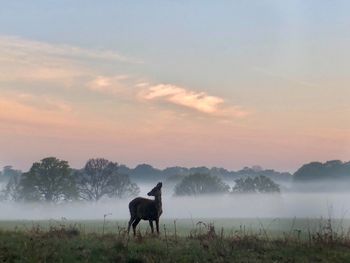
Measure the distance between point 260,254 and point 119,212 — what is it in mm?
84443

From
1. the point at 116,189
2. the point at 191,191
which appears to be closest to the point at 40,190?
the point at 116,189

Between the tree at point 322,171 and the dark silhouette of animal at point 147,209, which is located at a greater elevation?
the tree at point 322,171

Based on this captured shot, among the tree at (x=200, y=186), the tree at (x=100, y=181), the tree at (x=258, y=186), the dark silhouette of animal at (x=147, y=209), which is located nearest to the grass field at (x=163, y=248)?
the dark silhouette of animal at (x=147, y=209)

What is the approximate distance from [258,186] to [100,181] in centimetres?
3579

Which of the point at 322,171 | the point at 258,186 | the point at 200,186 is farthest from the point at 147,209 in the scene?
the point at 322,171

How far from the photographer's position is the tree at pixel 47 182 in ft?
285

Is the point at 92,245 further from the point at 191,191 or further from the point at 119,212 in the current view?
the point at 191,191

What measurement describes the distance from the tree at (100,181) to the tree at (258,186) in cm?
2622

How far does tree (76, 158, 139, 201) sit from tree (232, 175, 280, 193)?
26.2m

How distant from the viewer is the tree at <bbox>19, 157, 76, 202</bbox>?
3418 inches

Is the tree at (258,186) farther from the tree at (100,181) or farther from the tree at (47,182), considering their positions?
the tree at (47,182)

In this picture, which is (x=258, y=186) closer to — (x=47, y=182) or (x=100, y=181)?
(x=100, y=181)

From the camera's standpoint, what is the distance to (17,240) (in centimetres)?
1756

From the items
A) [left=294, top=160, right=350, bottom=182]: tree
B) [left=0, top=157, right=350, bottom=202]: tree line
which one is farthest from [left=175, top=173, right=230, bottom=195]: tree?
[left=294, top=160, right=350, bottom=182]: tree
